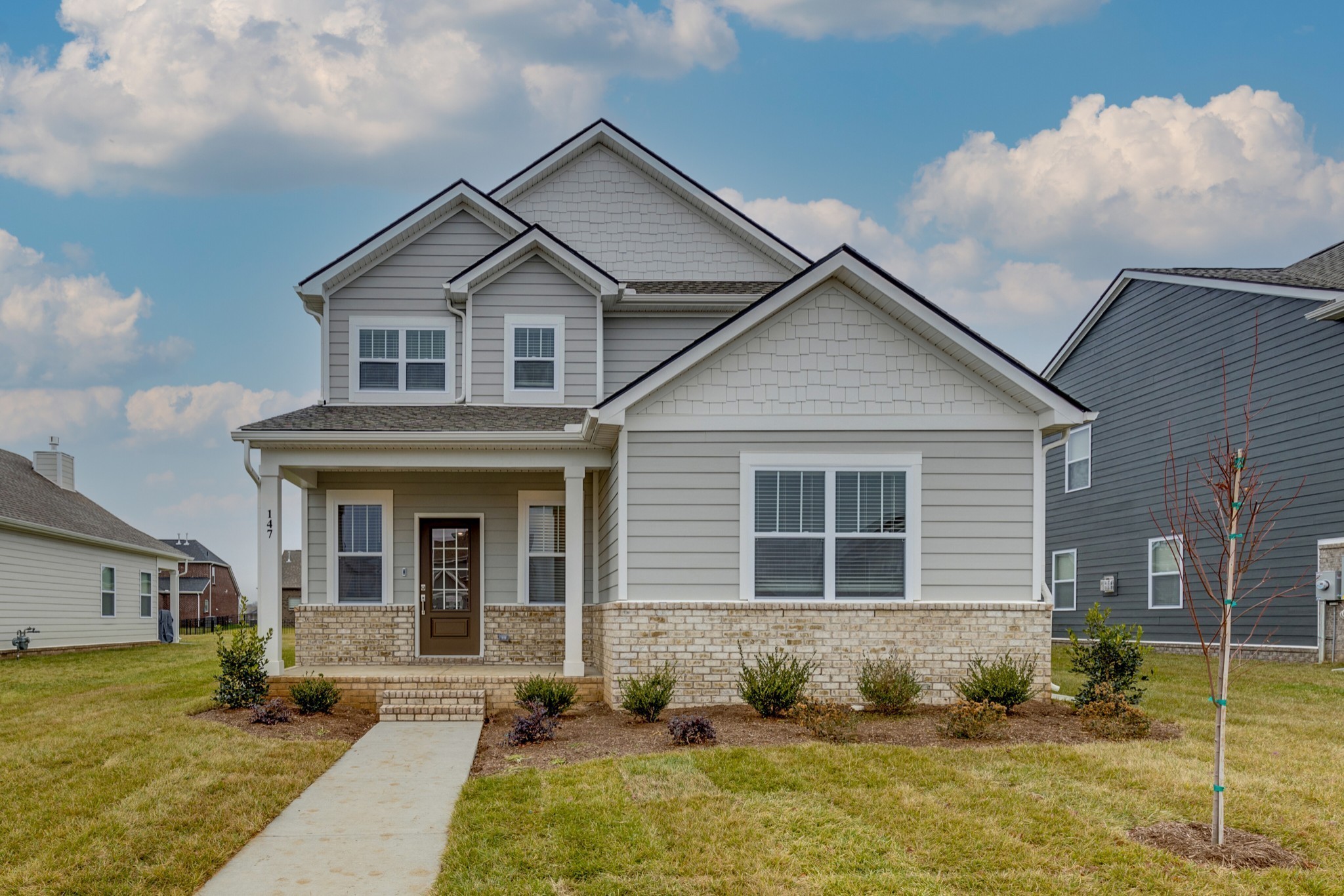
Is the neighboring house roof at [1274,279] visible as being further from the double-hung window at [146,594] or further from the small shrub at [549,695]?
the double-hung window at [146,594]

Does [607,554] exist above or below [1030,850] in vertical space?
above

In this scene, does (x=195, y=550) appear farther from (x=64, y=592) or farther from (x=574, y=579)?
(x=574, y=579)

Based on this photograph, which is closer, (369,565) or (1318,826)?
(1318,826)

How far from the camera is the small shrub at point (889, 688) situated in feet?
33.3

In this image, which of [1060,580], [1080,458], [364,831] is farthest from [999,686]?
[1060,580]

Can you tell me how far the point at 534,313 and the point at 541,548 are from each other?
11.2ft

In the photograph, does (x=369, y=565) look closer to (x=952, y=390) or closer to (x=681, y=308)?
(x=681, y=308)

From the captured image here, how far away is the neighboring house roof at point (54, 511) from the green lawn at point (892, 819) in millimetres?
18226

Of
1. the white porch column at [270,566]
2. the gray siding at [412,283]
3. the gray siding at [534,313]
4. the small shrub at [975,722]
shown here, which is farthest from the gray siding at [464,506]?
the small shrub at [975,722]

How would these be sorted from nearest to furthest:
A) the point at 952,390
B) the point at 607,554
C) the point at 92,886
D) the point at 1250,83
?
the point at 92,886
the point at 952,390
the point at 607,554
the point at 1250,83

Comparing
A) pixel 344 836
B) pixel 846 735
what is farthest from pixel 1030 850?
pixel 344 836

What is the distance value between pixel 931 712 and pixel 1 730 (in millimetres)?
9639

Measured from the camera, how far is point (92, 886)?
5363 millimetres

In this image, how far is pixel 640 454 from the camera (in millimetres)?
11047
